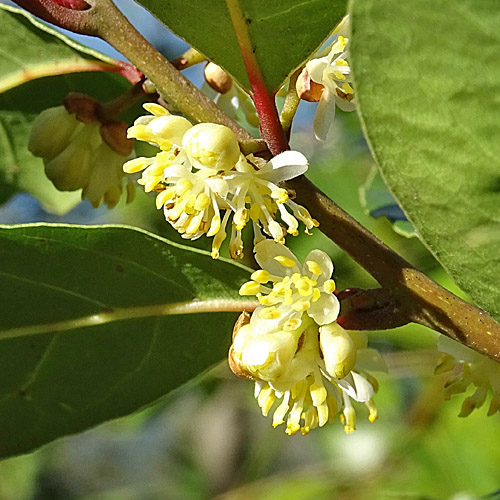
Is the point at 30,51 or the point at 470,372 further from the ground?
the point at 30,51

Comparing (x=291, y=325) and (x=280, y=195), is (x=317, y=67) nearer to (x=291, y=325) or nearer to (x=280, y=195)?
(x=280, y=195)

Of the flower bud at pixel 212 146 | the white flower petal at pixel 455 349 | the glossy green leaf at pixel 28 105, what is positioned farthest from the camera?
the glossy green leaf at pixel 28 105

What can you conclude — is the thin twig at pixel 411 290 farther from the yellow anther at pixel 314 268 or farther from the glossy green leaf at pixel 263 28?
the glossy green leaf at pixel 263 28

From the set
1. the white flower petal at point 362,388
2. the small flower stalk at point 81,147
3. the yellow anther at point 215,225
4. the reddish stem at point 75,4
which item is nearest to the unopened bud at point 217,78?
the small flower stalk at point 81,147

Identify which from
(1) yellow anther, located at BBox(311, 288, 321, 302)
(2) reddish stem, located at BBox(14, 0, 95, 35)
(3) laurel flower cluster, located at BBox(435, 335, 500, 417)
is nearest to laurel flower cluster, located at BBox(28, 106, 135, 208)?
(2) reddish stem, located at BBox(14, 0, 95, 35)

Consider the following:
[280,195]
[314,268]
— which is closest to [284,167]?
[280,195]

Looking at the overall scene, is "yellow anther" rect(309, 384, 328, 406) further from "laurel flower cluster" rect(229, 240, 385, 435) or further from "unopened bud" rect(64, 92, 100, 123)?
"unopened bud" rect(64, 92, 100, 123)

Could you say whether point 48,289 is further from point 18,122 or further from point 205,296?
point 18,122
